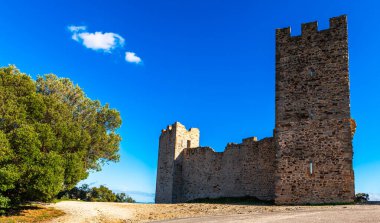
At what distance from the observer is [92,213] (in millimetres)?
21344

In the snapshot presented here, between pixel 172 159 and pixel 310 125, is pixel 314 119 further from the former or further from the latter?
pixel 172 159

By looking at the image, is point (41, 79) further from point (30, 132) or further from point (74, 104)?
point (30, 132)

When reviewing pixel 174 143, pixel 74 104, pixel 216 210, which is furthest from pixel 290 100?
pixel 74 104

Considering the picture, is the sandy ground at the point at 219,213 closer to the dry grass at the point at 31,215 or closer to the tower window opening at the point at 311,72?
the dry grass at the point at 31,215

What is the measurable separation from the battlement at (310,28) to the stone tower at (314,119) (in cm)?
5

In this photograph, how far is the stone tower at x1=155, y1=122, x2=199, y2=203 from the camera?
3259cm

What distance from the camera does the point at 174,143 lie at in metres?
33.2

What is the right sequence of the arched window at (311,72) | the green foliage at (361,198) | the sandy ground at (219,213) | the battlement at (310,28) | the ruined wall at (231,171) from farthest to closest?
the ruined wall at (231,171), the arched window at (311,72), the battlement at (310,28), the green foliage at (361,198), the sandy ground at (219,213)

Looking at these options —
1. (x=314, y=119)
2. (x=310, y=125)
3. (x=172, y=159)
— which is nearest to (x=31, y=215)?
(x=172, y=159)

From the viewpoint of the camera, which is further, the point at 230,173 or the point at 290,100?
the point at 230,173

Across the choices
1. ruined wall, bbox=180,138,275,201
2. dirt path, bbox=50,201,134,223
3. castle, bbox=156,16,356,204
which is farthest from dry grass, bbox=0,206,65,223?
ruined wall, bbox=180,138,275,201

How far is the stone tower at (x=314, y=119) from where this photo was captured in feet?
69.9

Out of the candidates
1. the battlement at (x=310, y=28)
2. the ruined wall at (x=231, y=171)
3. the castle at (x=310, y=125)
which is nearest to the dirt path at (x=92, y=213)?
the ruined wall at (x=231, y=171)

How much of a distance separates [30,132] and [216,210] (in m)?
9.66
